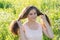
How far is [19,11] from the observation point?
5.03 m

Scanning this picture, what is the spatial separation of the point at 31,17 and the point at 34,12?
7 cm

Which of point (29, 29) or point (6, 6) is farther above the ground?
point (29, 29)

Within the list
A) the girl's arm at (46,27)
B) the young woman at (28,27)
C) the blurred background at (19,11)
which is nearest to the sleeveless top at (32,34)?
the young woman at (28,27)

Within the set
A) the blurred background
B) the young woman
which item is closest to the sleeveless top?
the young woman

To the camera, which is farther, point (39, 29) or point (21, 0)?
point (21, 0)

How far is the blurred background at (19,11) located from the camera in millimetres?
4273

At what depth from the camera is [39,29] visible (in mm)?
3004

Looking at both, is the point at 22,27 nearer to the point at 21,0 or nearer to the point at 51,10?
the point at 51,10

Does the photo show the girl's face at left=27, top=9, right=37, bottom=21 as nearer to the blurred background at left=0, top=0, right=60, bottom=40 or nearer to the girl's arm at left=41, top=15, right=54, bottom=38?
the girl's arm at left=41, top=15, right=54, bottom=38

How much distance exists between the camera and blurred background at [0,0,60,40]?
427cm

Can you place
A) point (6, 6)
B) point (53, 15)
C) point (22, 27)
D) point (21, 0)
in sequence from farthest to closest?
point (21, 0) → point (6, 6) → point (53, 15) → point (22, 27)

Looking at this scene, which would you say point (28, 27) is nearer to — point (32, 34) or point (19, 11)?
point (32, 34)

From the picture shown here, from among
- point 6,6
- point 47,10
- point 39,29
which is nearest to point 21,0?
point 6,6

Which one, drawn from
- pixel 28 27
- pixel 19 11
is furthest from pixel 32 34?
pixel 19 11
